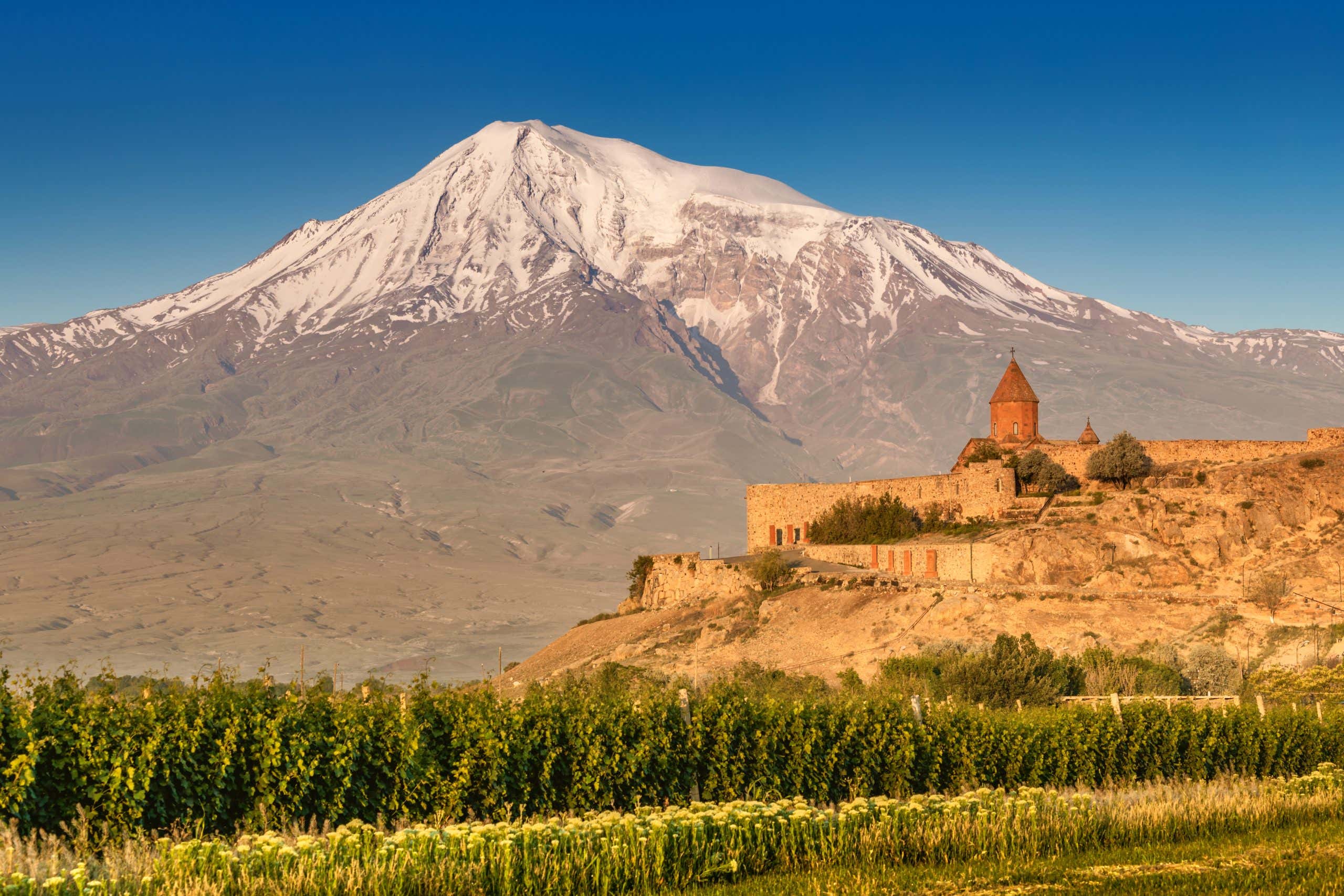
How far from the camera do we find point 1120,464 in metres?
54.2

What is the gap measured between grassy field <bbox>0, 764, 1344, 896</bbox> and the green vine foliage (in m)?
0.54

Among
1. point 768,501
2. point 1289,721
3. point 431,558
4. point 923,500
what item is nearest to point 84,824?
point 1289,721

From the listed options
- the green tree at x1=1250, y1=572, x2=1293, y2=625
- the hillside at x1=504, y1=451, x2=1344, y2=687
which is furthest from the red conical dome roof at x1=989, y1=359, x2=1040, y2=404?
the green tree at x1=1250, y1=572, x2=1293, y2=625

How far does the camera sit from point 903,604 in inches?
1734

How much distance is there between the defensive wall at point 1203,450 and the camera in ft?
173

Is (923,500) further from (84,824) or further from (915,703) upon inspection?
(84,824)

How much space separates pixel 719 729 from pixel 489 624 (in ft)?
437

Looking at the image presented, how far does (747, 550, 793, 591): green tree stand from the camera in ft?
168

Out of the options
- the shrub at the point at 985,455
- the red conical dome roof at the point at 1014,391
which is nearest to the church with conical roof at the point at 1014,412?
the red conical dome roof at the point at 1014,391

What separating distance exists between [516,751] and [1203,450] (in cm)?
4685

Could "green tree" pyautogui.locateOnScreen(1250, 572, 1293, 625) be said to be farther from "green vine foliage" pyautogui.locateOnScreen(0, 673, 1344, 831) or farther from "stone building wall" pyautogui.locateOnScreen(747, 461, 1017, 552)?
"green vine foliage" pyautogui.locateOnScreen(0, 673, 1344, 831)

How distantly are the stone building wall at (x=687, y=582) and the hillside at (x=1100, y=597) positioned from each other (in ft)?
6.55

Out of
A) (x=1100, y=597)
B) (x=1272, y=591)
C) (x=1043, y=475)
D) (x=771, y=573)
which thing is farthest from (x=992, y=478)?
(x=1272, y=591)

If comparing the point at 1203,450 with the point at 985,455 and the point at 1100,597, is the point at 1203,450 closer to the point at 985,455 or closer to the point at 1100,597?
the point at 985,455
